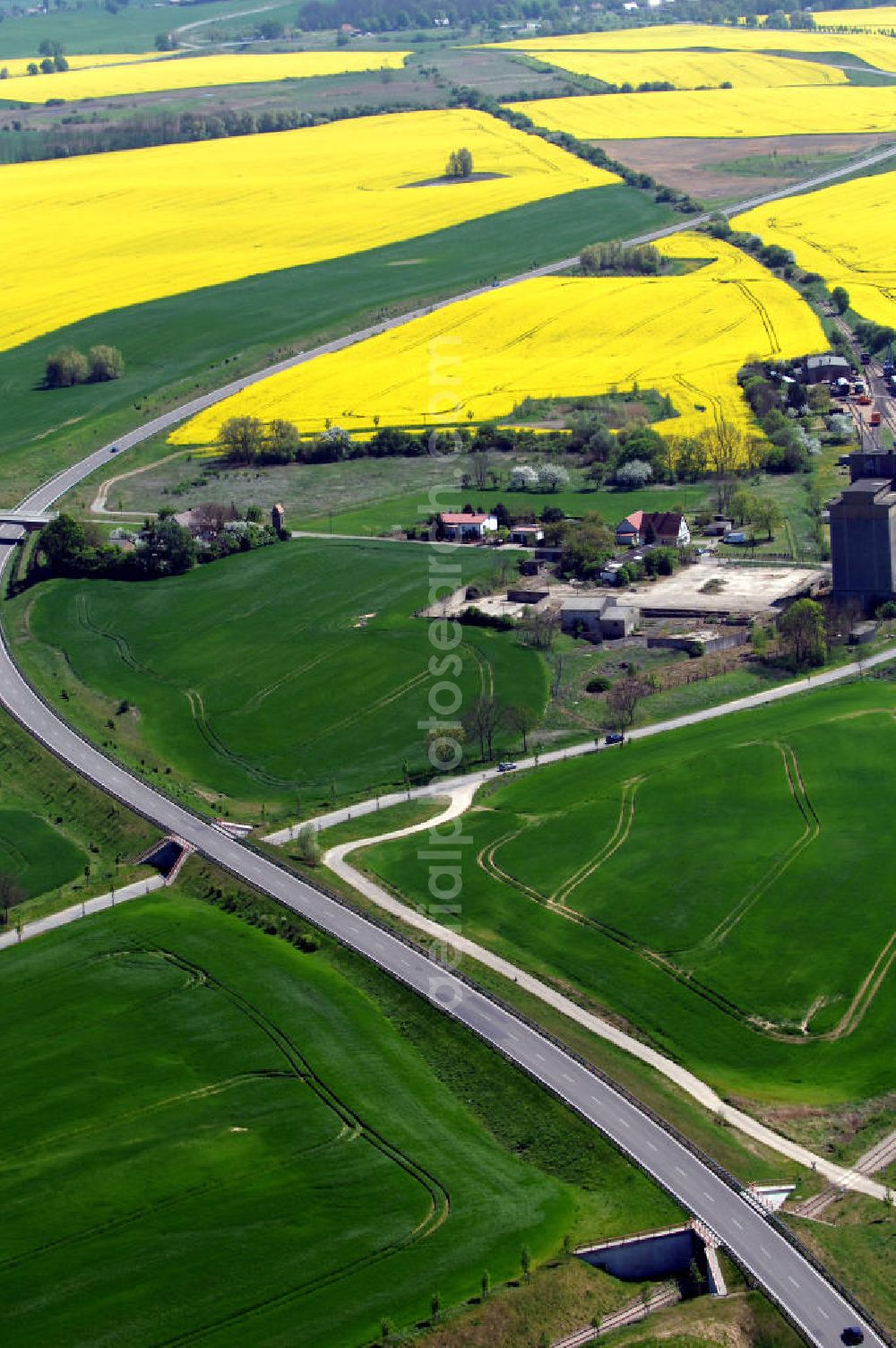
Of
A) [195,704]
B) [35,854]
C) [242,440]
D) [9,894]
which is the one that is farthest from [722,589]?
[242,440]

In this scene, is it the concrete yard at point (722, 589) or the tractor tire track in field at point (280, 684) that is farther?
the concrete yard at point (722, 589)

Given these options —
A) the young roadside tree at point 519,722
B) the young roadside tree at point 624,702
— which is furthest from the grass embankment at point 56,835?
the young roadside tree at point 624,702

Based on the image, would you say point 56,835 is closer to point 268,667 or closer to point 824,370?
point 268,667

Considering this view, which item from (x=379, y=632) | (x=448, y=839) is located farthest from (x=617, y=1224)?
(x=379, y=632)

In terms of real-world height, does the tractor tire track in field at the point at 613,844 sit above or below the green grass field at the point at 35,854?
above

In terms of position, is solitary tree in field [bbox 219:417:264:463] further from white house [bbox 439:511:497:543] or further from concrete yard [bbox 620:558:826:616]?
concrete yard [bbox 620:558:826:616]

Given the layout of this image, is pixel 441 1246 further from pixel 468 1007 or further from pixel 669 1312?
pixel 468 1007

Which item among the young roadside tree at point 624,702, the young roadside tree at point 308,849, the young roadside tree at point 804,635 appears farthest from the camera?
the young roadside tree at point 804,635

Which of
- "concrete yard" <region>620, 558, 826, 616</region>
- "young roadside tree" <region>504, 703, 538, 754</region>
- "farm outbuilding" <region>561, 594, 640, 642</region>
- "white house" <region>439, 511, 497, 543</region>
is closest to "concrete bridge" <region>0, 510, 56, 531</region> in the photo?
"white house" <region>439, 511, 497, 543</region>

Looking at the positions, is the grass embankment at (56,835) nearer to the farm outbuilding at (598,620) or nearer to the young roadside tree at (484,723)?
the young roadside tree at (484,723)
